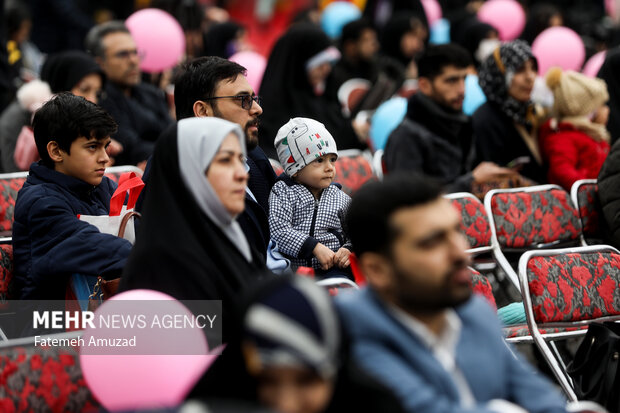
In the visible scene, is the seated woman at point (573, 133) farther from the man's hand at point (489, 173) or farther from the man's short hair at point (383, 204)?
the man's short hair at point (383, 204)

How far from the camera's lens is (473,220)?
14.5ft

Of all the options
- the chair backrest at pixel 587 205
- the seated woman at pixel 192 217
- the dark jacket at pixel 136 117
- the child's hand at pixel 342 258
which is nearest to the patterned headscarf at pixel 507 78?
the chair backrest at pixel 587 205

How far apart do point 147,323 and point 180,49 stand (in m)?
5.16

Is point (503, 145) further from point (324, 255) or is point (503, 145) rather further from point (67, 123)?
point (67, 123)

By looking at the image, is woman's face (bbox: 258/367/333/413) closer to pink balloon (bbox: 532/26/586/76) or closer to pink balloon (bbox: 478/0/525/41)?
pink balloon (bbox: 532/26/586/76)

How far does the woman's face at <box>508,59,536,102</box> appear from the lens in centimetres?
555

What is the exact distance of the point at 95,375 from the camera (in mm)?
2369

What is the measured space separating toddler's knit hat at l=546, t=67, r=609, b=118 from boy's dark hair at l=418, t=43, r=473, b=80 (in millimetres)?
663

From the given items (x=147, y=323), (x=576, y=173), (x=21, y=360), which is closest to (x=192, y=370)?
(x=147, y=323)

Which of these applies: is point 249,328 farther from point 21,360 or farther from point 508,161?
point 508,161

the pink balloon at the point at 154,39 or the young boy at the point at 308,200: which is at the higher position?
the pink balloon at the point at 154,39

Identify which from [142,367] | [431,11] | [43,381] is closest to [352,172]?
[43,381]

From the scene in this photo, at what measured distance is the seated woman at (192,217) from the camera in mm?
2605

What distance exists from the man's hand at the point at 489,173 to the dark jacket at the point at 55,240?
89.7 inches
